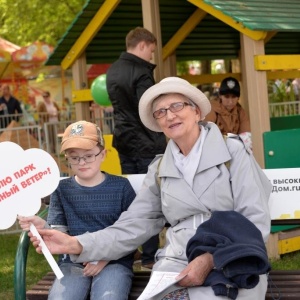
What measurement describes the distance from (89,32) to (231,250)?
5.25m

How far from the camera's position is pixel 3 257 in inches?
323

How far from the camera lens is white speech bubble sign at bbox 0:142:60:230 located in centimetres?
372

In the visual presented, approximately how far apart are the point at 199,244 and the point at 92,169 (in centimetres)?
87

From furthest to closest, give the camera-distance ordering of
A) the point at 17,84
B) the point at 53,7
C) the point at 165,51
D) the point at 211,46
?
the point at 17,84
the point at 53,7
the point at 211,46
the point at 165,51

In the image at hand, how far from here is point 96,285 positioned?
405cm

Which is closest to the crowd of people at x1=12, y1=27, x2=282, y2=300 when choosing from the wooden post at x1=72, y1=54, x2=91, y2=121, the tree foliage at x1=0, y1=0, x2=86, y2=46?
the wooden post at x1=72, y1=54, x2=91, y2=121

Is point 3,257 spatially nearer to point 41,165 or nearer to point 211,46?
point 211,46

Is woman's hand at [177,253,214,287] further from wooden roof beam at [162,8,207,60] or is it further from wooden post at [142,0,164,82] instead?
wooden roof beam at [162,8,207,60]

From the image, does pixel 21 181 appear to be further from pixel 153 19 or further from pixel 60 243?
pixel 153 19

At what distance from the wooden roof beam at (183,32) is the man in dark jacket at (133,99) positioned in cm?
227

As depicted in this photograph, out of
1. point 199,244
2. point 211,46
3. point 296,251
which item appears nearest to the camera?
point 199,244

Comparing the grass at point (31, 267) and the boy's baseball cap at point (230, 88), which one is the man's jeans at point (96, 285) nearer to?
the grass at point (31, 267)

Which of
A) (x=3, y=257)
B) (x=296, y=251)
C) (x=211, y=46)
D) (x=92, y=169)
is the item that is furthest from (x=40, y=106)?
(x=92, y=169)

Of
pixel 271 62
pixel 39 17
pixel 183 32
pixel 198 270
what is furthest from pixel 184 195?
pixel 39 17
